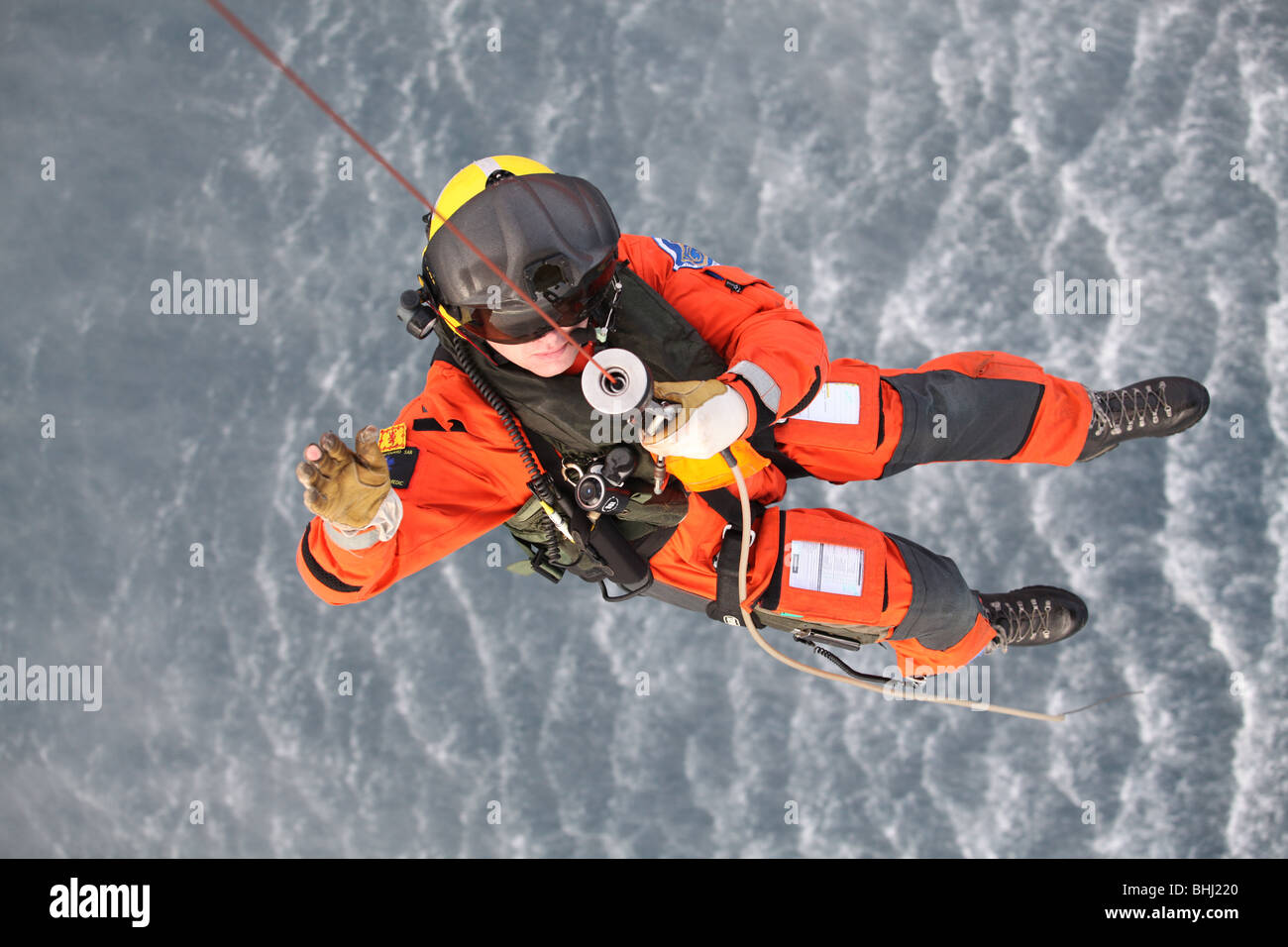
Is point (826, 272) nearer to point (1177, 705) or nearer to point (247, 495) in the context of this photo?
point (1177, 705)

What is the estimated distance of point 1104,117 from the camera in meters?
5.55

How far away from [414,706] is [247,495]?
5.59 ft

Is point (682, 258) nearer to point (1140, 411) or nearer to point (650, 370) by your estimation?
point (650, 370)

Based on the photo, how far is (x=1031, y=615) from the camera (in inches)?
164

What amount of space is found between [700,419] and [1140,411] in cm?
234

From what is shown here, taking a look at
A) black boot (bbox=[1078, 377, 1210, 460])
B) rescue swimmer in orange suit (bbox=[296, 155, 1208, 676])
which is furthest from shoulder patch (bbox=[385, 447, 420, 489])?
black boot (bbox=[1078, 377, 1210, 460])

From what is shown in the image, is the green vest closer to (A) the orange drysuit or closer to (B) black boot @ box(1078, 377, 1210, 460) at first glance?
(A) the orange drysuit

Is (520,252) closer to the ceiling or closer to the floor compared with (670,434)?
closer to the ceiling

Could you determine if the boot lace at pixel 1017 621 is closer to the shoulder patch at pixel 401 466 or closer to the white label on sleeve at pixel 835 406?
the white label on sleeve at pixel 835 406

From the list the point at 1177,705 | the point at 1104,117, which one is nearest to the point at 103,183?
the point at 1104,117

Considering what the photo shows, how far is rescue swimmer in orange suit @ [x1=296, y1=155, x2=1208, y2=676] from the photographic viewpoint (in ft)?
9.53

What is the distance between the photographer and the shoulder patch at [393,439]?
310 centimetres

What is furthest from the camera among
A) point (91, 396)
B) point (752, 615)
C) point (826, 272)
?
point (91, 396)

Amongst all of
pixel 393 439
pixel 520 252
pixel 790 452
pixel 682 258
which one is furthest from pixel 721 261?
pixel 393 439
